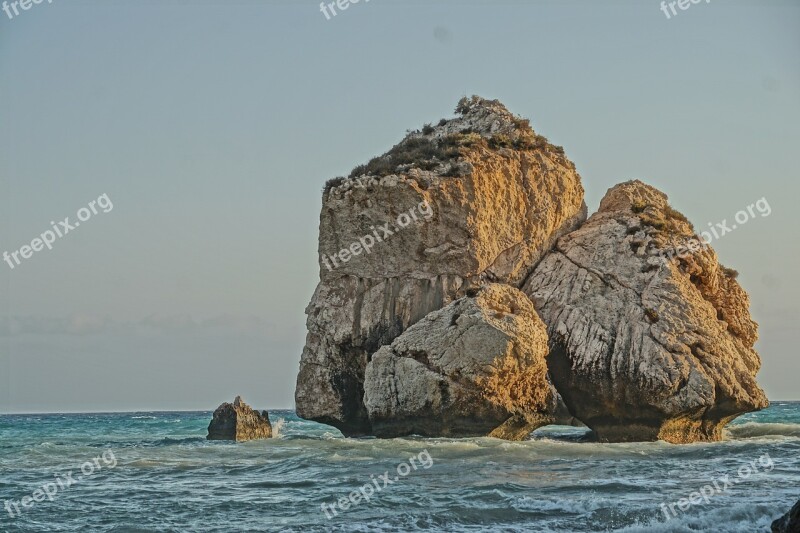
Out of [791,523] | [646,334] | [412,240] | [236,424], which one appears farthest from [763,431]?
[791,523]

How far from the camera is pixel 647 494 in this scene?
20.4 meters

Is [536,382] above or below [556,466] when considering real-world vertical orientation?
above

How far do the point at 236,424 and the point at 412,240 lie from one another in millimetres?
10387

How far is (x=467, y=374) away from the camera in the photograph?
95.6ft

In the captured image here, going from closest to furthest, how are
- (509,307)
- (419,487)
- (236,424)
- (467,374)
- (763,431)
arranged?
(419,487) → (467,374) → (509,307) → (763,431) → (236,424)

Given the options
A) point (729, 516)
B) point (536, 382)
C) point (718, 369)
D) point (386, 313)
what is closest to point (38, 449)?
point (386, 313)

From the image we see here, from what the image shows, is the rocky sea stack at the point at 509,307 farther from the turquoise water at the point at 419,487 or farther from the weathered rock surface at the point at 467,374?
the turquoise water at the point at 419,487

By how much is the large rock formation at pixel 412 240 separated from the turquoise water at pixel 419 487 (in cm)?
303

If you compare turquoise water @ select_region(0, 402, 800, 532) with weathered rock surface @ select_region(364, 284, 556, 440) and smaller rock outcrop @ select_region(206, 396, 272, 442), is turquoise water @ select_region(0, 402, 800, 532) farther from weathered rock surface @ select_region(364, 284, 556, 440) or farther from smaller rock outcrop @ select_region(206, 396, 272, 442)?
smaller rock outcrop @ select_region(206, 396, 272, 442)

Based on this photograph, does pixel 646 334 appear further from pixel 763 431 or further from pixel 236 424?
pixel 236 424

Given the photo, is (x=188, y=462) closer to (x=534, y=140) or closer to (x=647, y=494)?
(x=647, y=494)

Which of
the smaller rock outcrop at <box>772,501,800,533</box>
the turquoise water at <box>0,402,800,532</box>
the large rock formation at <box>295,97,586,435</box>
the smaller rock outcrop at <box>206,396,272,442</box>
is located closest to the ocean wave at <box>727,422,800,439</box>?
the turquoise water at <box>0,402,800,532</box>

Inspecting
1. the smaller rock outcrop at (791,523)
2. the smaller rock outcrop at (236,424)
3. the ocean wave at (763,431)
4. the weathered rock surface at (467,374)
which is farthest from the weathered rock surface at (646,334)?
the smaller rock outcrop at (791,523)

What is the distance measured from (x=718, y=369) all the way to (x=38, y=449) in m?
22.4
